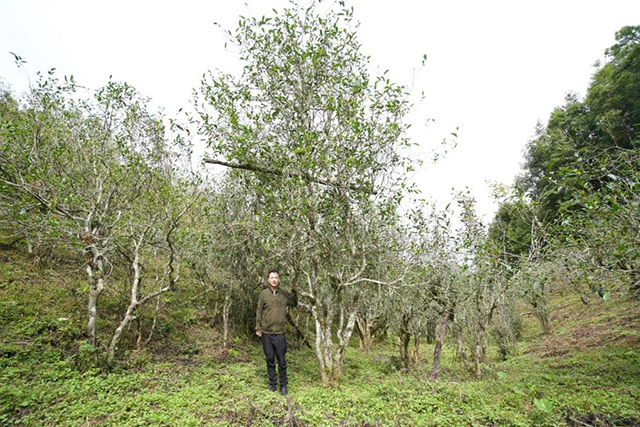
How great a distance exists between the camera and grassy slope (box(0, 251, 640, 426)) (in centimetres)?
475

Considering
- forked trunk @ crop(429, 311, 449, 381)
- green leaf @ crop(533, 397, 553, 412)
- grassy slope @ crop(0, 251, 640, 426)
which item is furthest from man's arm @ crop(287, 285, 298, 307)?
green leaf @ crop(533, 397, 553, 412)

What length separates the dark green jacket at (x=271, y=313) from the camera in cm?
650

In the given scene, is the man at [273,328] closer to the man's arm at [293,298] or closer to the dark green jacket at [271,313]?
the dark green jacket at [271,313]

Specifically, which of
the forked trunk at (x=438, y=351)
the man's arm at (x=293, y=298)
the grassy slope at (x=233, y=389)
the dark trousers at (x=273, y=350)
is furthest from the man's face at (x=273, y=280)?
the forked trunk at (x=438, y=351)

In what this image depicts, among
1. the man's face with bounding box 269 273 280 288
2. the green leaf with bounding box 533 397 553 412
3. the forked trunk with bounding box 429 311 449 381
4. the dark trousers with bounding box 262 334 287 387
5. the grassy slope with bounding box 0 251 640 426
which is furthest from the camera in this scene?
the forked trunk with bounding box 429 311 449 381

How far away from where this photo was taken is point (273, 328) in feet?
21.2

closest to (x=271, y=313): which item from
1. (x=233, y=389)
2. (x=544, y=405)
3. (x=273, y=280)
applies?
(x=273, y=280)

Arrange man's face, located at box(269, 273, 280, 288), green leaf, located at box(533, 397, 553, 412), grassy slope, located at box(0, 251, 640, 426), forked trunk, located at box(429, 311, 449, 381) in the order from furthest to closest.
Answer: forked trunk, located at box(429, 311, 449, 381) < man's face, located at box(269, 273, 280, 288) < grassy slope, located at box(0, 251, 640, 426) < green leaf, located at box(533, 397, 553, 412)

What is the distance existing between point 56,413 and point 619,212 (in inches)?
367

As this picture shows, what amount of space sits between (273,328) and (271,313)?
1.06 ft

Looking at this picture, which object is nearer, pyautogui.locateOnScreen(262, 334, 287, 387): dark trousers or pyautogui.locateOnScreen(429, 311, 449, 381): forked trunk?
pyautogui.locateOnScreen(262, 334, 287, 387): dark trousers

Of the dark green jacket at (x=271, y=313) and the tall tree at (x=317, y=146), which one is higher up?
the tall tree at (x=317, y=146)

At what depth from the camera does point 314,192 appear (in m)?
6.75

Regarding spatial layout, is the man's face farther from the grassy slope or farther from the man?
the grassy slope
